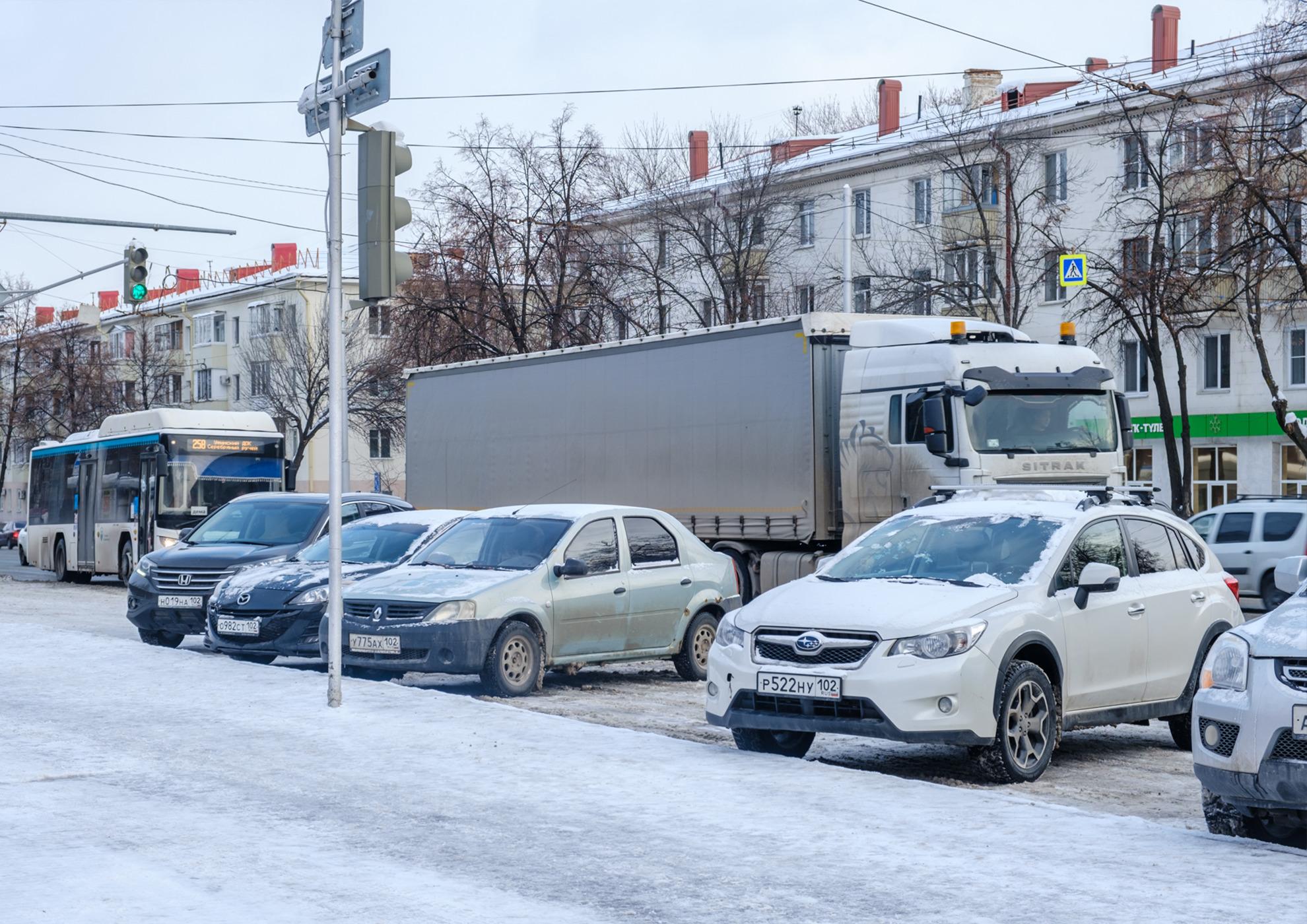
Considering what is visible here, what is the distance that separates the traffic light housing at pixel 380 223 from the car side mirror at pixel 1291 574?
5466 mm

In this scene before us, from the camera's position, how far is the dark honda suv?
1783cm

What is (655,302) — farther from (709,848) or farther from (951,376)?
(709,848)

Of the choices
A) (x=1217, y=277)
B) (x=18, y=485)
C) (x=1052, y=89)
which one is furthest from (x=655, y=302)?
(x=18, y=485)

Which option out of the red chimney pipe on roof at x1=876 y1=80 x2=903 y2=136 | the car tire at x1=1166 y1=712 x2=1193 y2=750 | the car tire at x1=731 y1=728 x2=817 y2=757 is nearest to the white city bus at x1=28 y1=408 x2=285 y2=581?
the car tire at x1=1166 y1=712 x2=1193 y2=750

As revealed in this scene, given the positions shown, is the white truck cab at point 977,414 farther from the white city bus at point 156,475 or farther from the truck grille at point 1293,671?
the white city bus at point 156,475

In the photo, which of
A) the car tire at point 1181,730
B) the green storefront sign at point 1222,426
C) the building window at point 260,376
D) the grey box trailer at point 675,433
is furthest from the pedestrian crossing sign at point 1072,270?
the building window at point 260,376

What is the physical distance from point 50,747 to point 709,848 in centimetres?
453

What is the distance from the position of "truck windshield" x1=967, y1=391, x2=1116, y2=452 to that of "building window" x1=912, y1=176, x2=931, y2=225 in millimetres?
33888

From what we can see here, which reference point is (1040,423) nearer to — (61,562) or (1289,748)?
(1289,748)

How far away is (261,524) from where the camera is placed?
19734mm

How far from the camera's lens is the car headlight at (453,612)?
13.4 metres

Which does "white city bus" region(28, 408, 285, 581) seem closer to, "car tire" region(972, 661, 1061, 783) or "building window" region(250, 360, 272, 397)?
"car tire" region(972, 661, 1061, 783)

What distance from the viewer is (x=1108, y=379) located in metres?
19.8

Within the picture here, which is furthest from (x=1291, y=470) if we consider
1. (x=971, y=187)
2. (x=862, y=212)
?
(x=862, y=212)
